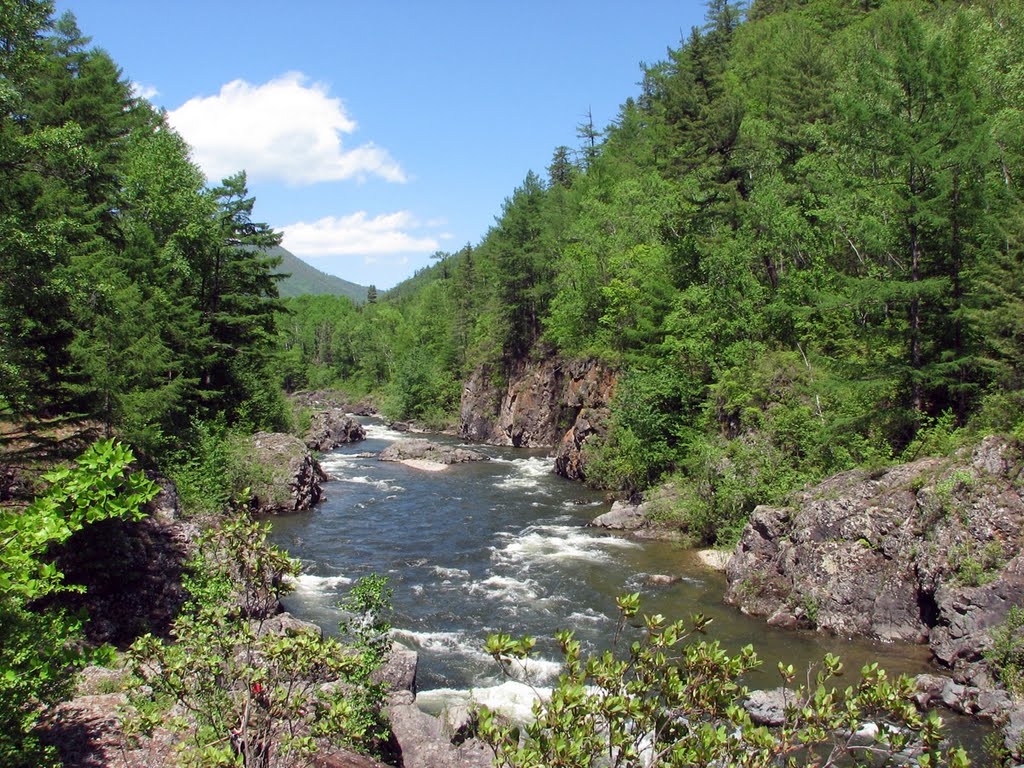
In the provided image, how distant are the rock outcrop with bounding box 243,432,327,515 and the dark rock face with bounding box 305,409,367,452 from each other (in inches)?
627

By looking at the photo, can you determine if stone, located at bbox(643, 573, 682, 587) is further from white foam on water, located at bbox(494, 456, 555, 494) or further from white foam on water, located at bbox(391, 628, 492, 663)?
white foam on water, located at bbox(494, 456, 555, 494)

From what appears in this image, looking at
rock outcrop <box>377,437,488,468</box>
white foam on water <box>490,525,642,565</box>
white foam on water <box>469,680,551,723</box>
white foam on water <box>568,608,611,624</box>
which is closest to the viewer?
white foam on water <box>469,680,551,723</box>

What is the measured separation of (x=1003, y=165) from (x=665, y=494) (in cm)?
1578

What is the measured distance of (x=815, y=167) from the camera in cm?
3164

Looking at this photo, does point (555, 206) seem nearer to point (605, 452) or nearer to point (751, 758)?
point (605, 452)

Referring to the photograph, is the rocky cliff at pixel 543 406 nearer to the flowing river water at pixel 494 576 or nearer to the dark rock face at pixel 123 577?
the flowing river water at pixel 494 576

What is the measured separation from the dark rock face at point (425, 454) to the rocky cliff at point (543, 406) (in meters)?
6.67

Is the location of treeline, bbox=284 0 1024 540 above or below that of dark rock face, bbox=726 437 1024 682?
above

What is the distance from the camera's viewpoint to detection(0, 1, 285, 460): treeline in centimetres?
1396

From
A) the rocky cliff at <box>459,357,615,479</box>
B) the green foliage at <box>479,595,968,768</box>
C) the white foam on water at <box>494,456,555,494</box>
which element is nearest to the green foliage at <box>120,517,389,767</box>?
the green foliage at <box>479,595,968,768</box>

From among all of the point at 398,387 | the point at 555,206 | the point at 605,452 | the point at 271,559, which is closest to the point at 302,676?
the point at 271,559

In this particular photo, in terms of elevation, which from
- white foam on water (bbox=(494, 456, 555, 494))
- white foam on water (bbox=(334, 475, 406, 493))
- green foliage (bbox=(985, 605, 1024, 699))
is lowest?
white foam on water (bbox=(334, 475, 406, 493))

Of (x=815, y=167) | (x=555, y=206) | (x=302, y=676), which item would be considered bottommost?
(x=302, y=676)

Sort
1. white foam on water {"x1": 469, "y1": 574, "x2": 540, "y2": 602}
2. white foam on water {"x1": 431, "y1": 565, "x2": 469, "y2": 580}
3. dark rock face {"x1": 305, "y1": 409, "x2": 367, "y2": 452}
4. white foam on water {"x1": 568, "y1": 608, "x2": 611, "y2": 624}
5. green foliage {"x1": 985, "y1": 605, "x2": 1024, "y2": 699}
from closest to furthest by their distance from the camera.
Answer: green foliage {"x1": 985, "y1": 605, "x2": 1024, "y2": 699}
white foam on water {"x1": 568, "y1": 608, "x2": 611, "y2": 624}
white foam on water {"x1": 469, "y1": 574, "x2": 540, "y2": 602}
white foam on water {"x1": 431, "y1": 565, "x2": 469, "y2": 580}
dark rock face {"x1": 305, "y1": 409, "x2": 367, "y2": 452}
